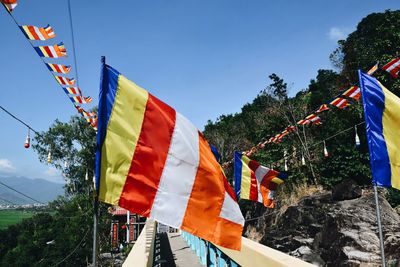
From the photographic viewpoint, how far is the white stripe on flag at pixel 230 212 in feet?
12.6

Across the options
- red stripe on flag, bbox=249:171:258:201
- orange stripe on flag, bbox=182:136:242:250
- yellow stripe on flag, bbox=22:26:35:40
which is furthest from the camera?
Answer: red stripe on flag, bbox=249:171:258:201

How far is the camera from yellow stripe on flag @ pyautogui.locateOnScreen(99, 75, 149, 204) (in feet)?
11.1

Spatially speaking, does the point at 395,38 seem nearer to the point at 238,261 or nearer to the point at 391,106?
the point at 391,106

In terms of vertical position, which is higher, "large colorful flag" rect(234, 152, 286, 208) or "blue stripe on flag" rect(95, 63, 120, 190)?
"large colorful flag" rect(234, 152, 286, 208)

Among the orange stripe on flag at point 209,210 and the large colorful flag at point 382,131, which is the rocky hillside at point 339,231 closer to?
the large colorful flag at point 382,131

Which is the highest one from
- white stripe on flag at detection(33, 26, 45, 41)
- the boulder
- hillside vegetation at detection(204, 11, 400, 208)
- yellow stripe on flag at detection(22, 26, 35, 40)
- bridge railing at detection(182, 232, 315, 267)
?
hillside vegetation at detection(204, 11, 400, 208)

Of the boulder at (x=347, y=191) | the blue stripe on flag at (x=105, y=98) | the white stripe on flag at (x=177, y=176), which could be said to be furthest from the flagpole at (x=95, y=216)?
the boulder at (x=347, y=191)

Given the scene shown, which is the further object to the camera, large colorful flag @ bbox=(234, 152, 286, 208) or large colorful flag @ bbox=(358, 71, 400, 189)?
large colorful flag @ bbox=(234, 152, 286, 208)

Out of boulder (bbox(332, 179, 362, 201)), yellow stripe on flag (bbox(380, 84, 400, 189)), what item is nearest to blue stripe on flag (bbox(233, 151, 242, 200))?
boulder (bbox(332, 179, 362, 201))

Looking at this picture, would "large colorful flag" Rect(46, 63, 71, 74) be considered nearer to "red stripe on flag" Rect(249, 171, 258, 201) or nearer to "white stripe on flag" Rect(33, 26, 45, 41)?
"white stripe on flag" Rect(33, 26, 45, 41)

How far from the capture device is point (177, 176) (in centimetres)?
371

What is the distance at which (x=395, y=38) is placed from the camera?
1622 cm

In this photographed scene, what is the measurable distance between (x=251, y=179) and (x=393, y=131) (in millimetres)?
5673

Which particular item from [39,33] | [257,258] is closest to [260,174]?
[257,258]
